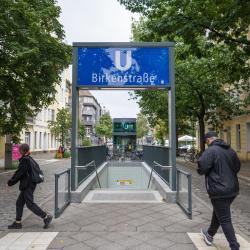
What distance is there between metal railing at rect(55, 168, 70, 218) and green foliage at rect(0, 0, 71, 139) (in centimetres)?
843

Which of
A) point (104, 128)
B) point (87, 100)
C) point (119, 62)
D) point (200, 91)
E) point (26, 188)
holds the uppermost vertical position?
point (87, 100)

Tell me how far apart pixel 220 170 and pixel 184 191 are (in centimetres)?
325

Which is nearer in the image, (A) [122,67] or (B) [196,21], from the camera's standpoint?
(A) [122,67]

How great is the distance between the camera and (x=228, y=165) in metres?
5.65

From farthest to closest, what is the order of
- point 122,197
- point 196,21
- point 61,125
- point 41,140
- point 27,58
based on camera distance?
point 41,140 < point 61,125 < point 27,58 < point 196,21 < point 122,197

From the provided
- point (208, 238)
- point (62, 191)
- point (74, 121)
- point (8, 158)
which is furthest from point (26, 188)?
point (8, 158)

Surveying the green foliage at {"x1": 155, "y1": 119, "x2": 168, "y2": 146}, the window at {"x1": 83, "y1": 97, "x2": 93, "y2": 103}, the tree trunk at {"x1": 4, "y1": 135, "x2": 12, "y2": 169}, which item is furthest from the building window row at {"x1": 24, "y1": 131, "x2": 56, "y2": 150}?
the window at {"x1": 83, "y1": 97, "x2": 93, "y2": 103}

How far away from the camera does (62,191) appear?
29.1 feet

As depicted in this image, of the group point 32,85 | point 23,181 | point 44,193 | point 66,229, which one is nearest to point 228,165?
point 66,229

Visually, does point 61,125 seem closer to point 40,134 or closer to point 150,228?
point 40,134

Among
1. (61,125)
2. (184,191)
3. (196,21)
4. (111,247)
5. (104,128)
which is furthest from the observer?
(104,128)

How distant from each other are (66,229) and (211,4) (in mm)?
9578

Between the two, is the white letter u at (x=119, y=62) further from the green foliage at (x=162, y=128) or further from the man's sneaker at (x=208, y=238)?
the green foliage at (x=162, y=128)

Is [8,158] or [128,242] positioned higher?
[8,158]
